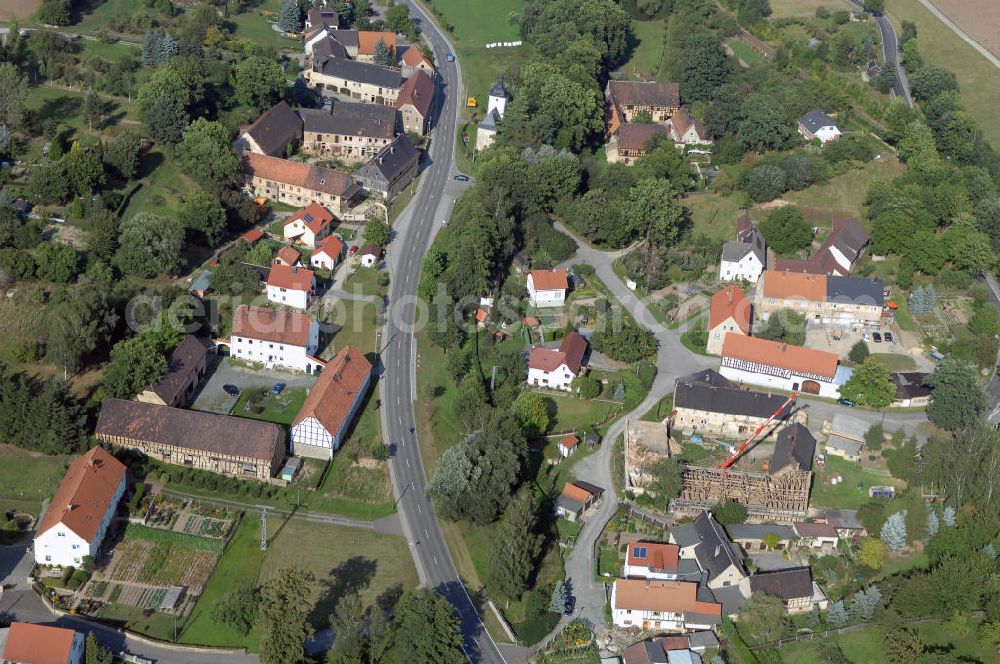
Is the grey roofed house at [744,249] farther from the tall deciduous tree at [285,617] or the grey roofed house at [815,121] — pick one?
the tall deciduous tree at [285,617]

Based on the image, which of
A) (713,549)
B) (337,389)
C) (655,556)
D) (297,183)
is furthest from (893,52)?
(337,389)

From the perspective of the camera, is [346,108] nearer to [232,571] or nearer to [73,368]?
[73,368]

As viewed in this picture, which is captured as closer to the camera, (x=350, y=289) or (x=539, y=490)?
(x=539, y=490)

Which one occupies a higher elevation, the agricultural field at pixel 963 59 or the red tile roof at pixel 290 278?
the agricultural field at pixel 963 59

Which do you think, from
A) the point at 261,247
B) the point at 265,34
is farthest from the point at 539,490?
the point at 265,34

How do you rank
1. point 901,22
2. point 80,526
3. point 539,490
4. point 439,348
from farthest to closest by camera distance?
point 901,22, point 439,348, point 539,490, point 80,526

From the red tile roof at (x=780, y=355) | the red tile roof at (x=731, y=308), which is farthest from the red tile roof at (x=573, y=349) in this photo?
the red tile roof at (x=731, y=308)

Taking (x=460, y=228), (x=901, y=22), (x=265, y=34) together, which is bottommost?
(x=265, y=34)

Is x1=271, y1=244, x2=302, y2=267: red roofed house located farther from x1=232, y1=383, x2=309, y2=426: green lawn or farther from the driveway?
x1=232, y1=383, x2=309, y2=426: green lawn
